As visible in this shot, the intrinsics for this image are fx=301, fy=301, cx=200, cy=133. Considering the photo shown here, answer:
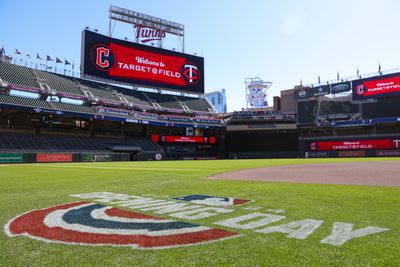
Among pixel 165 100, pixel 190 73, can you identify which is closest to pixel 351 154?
pixel 190 73

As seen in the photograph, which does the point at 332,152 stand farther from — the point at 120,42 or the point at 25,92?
the point at 25,92

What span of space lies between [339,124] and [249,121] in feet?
58.1

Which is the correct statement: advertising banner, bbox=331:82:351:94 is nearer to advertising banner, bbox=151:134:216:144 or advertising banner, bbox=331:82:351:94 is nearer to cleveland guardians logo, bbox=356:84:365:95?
cleveland guardians logo, bbox=356:84:365:95

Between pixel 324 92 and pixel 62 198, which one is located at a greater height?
pixel 324 92

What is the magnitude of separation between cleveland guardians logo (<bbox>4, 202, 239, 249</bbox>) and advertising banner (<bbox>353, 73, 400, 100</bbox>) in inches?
2480

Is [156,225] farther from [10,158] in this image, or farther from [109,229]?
[10,158]

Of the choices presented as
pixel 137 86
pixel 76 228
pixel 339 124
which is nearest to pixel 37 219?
pixel 76 228

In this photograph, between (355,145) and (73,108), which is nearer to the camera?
(73,108)

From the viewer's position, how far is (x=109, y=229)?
407 centimetres

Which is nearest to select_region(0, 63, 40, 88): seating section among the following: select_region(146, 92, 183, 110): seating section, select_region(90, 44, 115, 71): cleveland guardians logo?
select_region(90, 44, 115, 71): cleveland guardians logo

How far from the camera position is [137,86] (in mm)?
56844

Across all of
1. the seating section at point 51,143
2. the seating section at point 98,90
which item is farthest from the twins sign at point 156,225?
the seating section at point 98,90

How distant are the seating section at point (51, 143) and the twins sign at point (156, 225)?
35.2 meters

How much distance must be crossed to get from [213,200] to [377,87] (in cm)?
6152
